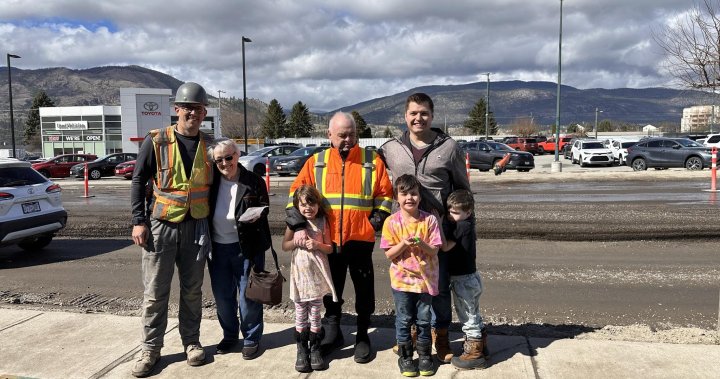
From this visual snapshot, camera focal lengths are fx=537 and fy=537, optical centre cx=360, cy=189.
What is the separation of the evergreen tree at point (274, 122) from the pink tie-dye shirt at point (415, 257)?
9265 centimetres

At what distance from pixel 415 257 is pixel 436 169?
0.66 m

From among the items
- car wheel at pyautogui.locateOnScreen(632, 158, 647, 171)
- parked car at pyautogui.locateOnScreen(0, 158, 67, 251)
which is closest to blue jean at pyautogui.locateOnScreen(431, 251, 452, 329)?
parked car at pyautogui.locateOnScreen(0, 158, 67, 251)

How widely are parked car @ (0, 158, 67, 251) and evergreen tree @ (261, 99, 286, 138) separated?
8725cm

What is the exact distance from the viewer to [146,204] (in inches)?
156

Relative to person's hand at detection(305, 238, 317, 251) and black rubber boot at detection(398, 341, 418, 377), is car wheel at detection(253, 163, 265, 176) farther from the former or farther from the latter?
black rubber boot at detection(398, 341, 418, 377)

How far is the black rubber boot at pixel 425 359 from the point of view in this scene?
146 inches

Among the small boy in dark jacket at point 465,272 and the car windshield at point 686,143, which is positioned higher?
the car windshield at point 686,143

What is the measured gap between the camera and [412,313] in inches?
147

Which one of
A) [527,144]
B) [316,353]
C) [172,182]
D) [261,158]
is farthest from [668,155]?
[172,182]

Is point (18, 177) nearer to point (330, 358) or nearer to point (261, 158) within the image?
point (330, 358)

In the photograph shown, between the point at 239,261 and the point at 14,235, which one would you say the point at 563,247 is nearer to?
the point at 239,261

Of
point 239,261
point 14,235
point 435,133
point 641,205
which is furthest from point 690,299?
point 14,235

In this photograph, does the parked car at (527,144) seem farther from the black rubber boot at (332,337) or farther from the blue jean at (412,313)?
the blue jean at (412,313)

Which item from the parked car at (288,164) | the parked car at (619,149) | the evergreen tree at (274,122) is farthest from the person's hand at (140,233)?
the evergreen tree at (274,122)
